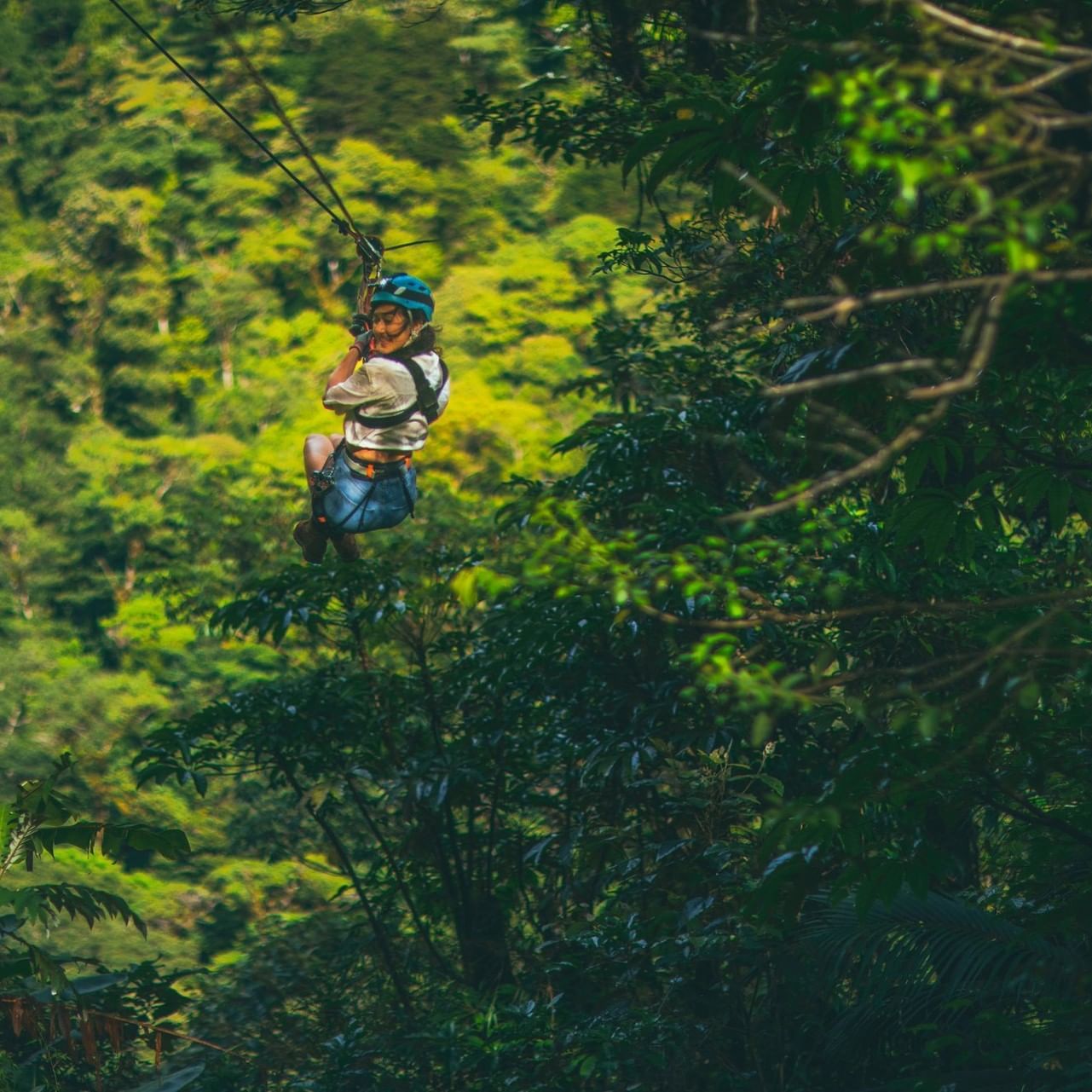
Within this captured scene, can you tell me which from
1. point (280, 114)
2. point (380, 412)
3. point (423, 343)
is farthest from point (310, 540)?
point (280, 114)

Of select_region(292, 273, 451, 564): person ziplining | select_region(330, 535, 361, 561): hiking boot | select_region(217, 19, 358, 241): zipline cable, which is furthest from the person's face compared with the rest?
select_region(330, 535, 361, 561): hiking boot

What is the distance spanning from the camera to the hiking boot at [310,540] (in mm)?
4184

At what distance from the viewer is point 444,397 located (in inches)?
165

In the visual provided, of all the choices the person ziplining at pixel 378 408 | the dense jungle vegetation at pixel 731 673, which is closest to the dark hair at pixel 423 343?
the person ziplining at pixel 378 408

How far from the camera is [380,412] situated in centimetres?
407

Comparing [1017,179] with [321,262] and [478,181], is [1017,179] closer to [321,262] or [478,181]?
[321,262]

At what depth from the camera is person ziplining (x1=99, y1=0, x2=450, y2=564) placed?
4.05 metres

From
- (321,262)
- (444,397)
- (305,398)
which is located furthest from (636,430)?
(321,262)

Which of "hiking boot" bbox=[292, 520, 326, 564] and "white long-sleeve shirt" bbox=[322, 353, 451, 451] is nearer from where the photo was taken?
"white long-sleeve shirt" bbox=[322, 353, 451, 451]

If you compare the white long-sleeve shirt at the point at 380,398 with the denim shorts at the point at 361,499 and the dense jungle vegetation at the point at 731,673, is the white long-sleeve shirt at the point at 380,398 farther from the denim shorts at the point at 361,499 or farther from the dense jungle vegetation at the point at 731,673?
the dense jungle vegetation at the point at 731,673

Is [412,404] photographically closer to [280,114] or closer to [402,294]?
[402,294]

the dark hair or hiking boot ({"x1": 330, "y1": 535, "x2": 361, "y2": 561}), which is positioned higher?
the dark hair

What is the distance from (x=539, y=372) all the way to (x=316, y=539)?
13657mm

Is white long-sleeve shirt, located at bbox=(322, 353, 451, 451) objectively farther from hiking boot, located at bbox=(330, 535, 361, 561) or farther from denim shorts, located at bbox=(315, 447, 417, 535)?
hiking boot, located at bbox=(330, 535, 361, 561)
